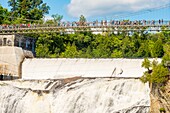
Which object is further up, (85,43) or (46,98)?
(85,43)

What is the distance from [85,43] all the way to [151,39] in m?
7.17

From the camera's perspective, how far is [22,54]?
30422 mm

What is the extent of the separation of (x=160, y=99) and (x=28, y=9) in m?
27.0

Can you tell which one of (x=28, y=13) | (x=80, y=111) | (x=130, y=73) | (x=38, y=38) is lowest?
(x=80, y=111)

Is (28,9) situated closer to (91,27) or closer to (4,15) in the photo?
(4,15)

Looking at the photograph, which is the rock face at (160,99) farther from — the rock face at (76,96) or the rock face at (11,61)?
the rock face at (11,61)

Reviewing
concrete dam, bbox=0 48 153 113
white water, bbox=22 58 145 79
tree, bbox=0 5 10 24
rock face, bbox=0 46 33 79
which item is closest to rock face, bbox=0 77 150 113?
concrete dam, bbox=0 48 153 113

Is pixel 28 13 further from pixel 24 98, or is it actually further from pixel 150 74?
pixel 150 74

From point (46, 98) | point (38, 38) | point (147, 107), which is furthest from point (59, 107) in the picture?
point (38, 38)

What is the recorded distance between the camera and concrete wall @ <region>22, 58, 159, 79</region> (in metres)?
26.5

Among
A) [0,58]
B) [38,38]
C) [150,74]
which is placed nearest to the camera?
[150,74]

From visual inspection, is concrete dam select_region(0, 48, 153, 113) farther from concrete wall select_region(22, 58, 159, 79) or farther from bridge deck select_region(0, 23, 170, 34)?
bridge deck select_region(0, 23, 170, 34)

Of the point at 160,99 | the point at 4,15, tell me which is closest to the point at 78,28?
the point at 160,99

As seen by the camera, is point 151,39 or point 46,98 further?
point 151,39
